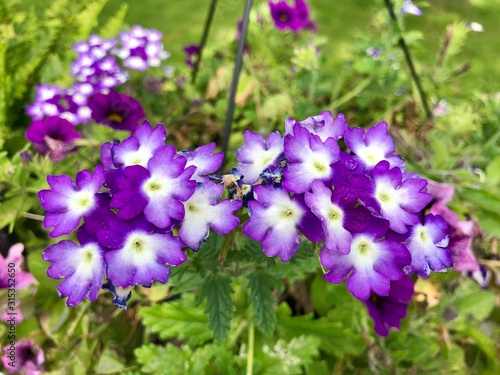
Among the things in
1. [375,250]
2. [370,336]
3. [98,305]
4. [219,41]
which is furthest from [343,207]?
[219,41]

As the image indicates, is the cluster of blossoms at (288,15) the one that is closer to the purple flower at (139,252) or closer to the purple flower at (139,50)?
the purple flower at (139,50)

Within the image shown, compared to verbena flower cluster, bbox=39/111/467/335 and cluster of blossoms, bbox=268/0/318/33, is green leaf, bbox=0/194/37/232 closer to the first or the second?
verbena flower cluster, bbox=39/111/467/335

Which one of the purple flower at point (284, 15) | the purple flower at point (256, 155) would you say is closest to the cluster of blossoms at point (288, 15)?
the purple flower at point (284, 15)

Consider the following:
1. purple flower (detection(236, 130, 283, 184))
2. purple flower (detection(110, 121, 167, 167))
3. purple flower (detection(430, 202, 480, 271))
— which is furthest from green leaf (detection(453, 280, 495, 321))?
purple flower (detection(110, 121, 167, 167))

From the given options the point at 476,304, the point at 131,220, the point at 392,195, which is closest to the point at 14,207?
the point at 131,220

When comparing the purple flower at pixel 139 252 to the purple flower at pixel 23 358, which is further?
the purple flower at pixel 23 358
